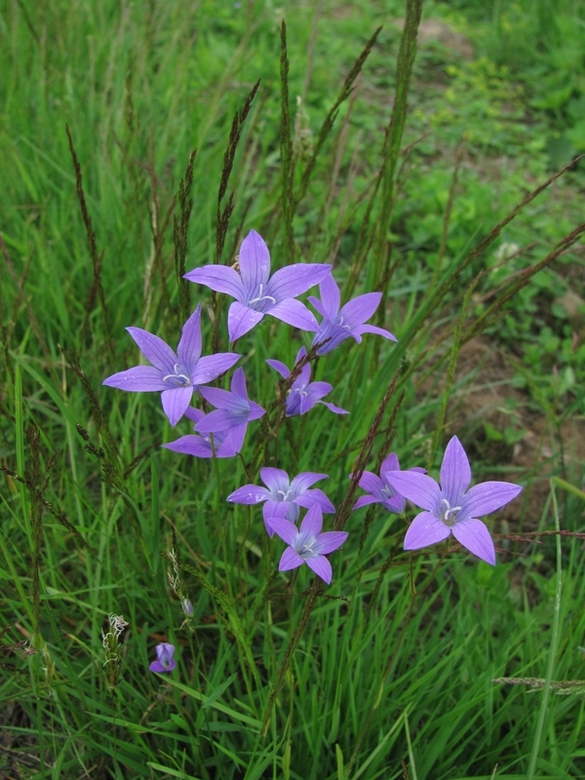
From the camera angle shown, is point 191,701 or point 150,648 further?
point 150,648

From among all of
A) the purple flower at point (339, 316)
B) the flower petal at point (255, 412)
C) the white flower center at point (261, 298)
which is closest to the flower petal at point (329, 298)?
the purple flower at point (339, 316)

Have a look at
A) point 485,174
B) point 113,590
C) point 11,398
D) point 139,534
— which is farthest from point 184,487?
point 485,174

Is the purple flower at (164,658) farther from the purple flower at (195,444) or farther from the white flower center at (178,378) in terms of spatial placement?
the white flower center at (178,378)

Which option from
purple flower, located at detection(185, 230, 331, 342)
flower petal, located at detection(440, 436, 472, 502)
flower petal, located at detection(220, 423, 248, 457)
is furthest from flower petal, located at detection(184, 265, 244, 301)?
flower petal, located at detection(440, 436, 472, 502)

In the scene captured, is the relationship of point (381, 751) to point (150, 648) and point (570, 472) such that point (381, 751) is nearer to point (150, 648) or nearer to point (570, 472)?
point (150, 648)

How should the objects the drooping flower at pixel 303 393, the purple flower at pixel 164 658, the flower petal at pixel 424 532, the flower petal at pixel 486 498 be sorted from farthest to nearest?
the purple flower at pixel 164 658 → the drooping flower at pixel 303 393 → the flower petal at pixel 486 498 → the flower petal at pixel 424 532

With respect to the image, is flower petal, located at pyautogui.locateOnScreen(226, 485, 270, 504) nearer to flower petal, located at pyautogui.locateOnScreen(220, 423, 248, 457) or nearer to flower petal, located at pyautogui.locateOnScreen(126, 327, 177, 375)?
flower petal, located at pyautogui.locateOnScreen(220, 423, 248, 457)
